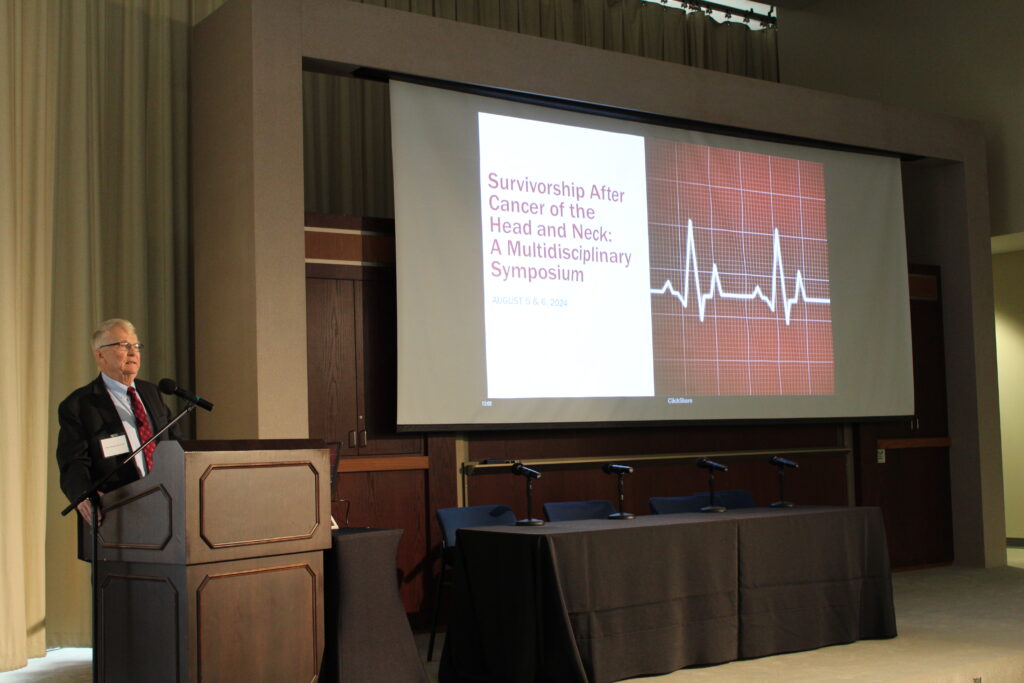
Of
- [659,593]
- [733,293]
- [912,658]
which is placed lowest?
[912,658]

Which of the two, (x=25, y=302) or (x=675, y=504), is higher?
(x=25, y=302)

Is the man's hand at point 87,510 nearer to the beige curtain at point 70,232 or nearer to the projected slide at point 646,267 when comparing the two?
the beige curtain at point 70,232

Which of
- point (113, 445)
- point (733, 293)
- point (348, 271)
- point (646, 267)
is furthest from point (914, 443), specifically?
point (113, 445)

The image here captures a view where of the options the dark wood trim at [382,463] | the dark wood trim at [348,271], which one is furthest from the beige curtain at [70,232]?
the dark wood trim at [382,463]

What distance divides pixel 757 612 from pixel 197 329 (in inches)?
134

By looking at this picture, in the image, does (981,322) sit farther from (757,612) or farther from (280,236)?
(280,236)

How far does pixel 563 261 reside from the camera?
22.0 ft

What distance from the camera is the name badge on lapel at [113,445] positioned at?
12.1 feet

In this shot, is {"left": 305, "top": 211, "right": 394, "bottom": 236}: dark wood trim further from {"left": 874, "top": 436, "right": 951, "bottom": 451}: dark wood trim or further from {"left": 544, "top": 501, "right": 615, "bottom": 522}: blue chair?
{"left": 874, "top": 436, "right": 951, "bottom": 451}: dark wood trim

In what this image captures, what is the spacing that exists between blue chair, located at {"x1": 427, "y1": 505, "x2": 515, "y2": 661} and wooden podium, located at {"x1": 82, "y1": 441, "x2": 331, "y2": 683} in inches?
63.7

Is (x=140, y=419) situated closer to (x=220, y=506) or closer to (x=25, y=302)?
(x=220, y=506)

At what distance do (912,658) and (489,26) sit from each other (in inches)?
214

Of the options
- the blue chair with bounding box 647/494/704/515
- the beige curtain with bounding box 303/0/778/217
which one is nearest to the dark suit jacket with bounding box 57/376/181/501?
the blue chair with bounding box 647/494/704/515

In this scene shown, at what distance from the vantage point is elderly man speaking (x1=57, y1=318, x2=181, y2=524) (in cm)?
393
